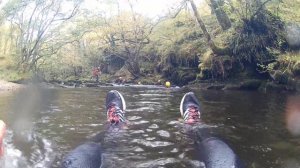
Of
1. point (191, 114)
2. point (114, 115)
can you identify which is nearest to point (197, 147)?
point (191, 114)

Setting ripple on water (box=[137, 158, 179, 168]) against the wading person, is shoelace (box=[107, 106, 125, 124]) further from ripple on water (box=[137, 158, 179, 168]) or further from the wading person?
the wading person

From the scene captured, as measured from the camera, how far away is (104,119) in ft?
24.8

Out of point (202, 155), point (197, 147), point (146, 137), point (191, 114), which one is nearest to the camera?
point (202, 155)

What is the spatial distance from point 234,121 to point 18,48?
25.7 metres

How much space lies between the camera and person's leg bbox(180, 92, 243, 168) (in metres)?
3.48

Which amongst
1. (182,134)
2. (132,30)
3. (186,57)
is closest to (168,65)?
(186,57)

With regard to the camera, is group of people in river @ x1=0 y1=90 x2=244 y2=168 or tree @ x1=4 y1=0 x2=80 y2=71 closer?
group of people in river @ x1=0 y1=90 x2=244 y2=168

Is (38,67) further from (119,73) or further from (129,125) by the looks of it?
(129,125)

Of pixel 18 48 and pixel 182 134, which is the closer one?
pixel 182 134

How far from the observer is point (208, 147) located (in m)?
4.24

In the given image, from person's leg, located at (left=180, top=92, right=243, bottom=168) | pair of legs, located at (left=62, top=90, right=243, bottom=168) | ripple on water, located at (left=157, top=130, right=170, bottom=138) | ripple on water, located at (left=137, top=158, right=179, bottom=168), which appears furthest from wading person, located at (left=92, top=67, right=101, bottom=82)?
ripple on water, located at (left=137, top=158, right=179, bottom=168)

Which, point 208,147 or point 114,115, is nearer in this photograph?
point 208,147

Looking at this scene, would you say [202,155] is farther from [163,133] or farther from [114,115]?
[114,115]

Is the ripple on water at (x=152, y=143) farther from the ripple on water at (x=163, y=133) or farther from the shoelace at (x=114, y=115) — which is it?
the shoelace at (x=114, y=115)
